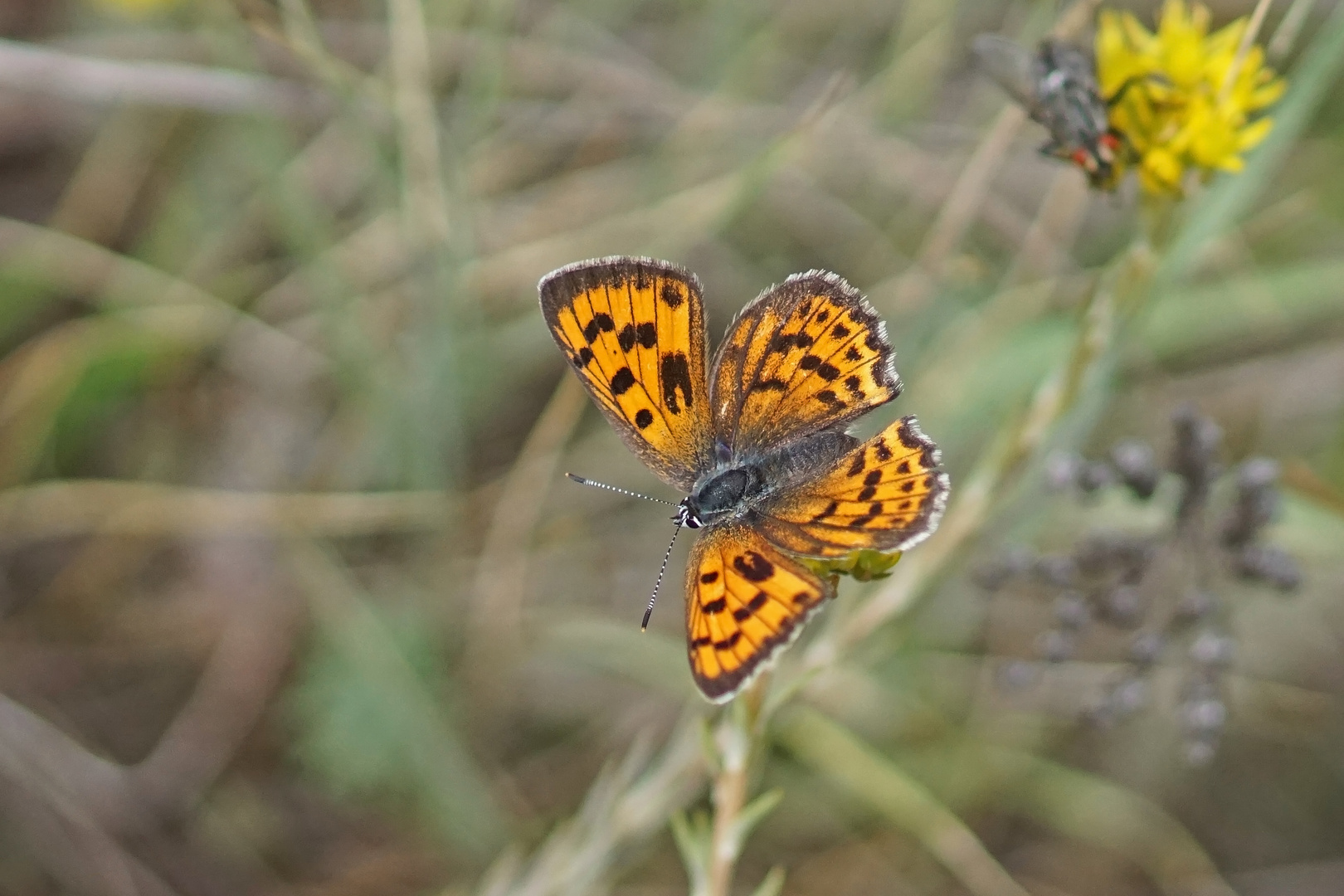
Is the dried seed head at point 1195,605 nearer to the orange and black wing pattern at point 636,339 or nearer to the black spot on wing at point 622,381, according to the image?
the orange and black wing pattern at point 636,339

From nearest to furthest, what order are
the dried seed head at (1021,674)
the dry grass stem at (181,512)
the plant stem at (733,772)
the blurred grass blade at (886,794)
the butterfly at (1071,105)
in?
1. the plant stem at (733,772)
2. the butterfly at (1071,105)
3. the dried seed head at (1021,674)
4. the blurred grass blade at (886,794)
5. the dry grass stem at (181,512)

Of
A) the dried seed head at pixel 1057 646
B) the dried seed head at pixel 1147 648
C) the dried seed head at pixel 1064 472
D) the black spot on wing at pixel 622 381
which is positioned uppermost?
the black spot on wing at pixel 622 381

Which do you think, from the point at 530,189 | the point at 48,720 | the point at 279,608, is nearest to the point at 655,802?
the point at 279,608

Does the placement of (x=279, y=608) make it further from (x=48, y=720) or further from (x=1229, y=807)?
(x=1229, y=807)

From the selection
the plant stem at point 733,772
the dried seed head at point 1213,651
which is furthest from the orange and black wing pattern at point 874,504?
the dried seed head at point 1213,651

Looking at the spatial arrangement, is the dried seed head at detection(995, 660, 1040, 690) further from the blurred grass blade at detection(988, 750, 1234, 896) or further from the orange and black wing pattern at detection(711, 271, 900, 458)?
the blurred grass blade at detection(988, 750, 1234, 896)

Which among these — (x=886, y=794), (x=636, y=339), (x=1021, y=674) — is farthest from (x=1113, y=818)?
(x=636, y=339)

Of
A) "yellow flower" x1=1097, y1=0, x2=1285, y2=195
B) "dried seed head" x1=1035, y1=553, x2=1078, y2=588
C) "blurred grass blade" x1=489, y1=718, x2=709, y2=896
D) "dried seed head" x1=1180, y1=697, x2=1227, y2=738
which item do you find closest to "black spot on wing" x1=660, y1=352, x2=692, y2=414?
"blurred grass blade" x1=489, y1=718, x2=709, y2=896
